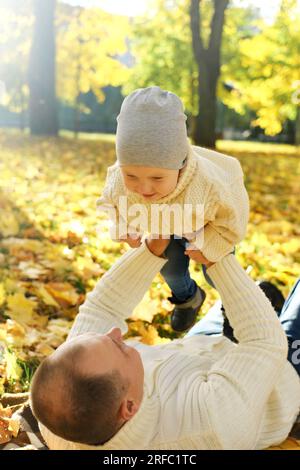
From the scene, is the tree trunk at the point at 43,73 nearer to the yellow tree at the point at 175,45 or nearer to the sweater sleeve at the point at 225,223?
the yellow tree at the point at 175,45

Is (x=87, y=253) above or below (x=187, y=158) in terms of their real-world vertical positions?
below

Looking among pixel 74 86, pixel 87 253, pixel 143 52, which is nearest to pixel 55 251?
pixel 87 253

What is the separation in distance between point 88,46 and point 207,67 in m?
11.8

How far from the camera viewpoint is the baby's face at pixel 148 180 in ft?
7.31

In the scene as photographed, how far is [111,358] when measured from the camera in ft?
5.35

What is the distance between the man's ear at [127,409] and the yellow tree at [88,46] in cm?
2161

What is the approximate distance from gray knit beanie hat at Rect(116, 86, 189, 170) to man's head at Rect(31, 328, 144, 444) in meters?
0.78

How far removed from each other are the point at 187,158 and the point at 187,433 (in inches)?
41.4

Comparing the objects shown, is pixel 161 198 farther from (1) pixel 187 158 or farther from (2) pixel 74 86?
(2) pixel 74 86

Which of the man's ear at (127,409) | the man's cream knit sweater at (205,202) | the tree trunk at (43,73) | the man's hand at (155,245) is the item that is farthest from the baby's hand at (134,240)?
the tree trunk at (43,73)

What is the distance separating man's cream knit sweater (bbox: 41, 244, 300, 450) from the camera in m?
1.75

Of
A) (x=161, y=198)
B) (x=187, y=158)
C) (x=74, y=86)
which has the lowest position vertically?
(x=74, y=86)

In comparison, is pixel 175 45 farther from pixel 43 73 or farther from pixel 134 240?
pixel 134 240

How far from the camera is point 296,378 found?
2.15 metres
